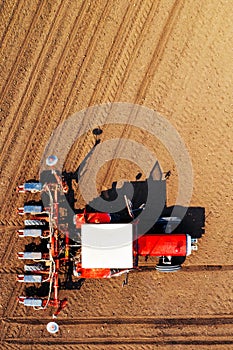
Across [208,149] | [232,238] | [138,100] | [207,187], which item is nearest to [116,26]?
[138,100]

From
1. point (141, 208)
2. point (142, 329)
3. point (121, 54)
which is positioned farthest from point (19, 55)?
point (142, 329)

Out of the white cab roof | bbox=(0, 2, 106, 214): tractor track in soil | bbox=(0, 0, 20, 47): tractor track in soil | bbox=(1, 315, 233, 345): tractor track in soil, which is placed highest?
bbox=(0, 0, 20, 47): tractor track in soil

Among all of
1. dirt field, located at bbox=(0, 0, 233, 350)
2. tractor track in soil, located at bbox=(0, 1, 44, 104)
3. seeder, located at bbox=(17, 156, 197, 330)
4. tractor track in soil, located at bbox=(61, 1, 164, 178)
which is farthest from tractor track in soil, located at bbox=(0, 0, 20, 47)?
seeder, located at bbox=(17, 156, 197, 330)

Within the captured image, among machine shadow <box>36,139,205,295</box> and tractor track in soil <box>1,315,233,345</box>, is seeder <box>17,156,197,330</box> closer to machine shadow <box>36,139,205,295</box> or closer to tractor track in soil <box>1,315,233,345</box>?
machine shadow <box>36,139,205,295</box>

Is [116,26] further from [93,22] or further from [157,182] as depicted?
[157,182]

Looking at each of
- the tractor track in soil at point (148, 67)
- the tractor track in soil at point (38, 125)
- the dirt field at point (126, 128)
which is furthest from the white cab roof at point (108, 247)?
the tractor track in soil at point (38, 125)
